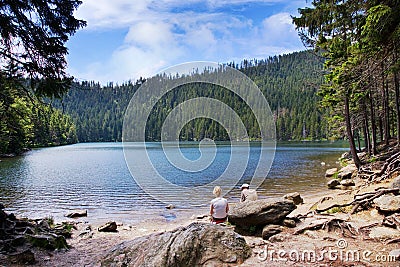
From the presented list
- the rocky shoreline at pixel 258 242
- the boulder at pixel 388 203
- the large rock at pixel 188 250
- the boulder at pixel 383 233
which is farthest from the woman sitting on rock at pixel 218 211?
the boulder at pixel 388 203

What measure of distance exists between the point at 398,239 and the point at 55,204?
1937 centimetres

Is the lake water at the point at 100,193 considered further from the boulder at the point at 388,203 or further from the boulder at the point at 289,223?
the boulder at the point at 388,203

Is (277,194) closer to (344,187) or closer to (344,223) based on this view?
(344,187)

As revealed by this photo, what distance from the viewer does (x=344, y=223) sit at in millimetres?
7992

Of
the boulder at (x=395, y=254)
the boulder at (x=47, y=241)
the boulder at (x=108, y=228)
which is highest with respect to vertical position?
the boulder at (x=395, y=254)

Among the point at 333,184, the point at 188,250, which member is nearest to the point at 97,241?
the point at 188,250

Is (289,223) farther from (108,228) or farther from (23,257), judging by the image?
(108,228)

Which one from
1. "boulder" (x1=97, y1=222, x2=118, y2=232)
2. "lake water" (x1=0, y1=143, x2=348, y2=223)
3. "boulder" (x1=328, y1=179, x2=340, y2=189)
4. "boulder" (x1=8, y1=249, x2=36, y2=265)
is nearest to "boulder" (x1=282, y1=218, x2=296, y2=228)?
"boulder" (x1=8, y1=249, x2=36, y2=265)

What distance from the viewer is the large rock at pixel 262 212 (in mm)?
9039

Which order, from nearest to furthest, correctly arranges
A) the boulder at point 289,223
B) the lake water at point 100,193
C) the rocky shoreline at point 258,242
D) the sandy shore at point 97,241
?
the rocky shoreline at point 258,242 < the sandy shore at point 97,241 < the boulder at point 289,223 < the lake water at point 100,193

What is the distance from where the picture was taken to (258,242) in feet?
23.9

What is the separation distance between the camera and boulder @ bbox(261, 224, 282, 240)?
855 centimetres

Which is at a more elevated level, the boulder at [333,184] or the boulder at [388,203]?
the boulder at [388,203]

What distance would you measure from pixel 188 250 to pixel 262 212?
12.6 feet
